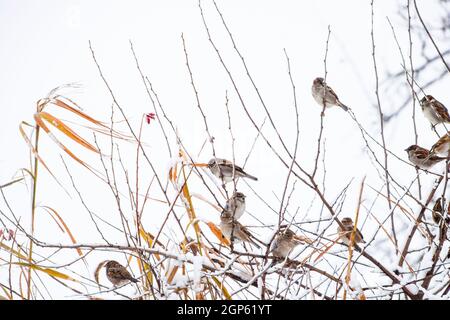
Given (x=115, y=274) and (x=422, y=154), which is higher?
(x=422, y=154)

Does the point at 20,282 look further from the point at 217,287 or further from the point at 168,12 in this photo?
the point at 168,12

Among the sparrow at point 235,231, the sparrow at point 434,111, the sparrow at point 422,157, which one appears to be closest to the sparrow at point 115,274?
the sparrow at point 235,231

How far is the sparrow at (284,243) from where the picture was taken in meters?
3.44

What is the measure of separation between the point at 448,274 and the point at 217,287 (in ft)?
3.99

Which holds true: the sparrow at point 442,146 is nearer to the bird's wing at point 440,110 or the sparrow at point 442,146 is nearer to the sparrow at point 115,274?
the bird's wing at point 440,110

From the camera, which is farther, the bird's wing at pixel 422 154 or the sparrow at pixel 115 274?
the bird's wing at pixel 422 154

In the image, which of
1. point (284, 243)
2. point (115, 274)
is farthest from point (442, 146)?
point (115, 274)

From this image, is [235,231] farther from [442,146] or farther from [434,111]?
[434,111]

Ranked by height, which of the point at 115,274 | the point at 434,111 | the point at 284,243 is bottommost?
the point at 284,243

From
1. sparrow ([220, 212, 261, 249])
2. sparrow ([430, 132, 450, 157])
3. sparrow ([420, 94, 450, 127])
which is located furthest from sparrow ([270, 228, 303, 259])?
sparrow ([420, 94, 450, 127])

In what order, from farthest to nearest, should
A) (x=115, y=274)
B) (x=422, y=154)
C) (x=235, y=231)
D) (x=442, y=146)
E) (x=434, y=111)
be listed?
(x=434, y=111) → (x=422, y=154) → (x=442, y=146) → (x=115, y=274) → (x=235, y=231)

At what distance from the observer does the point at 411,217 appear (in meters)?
3.52

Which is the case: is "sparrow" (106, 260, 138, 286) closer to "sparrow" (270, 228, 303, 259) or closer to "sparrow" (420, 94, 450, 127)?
"sparrow" (270, 228, 303, 259)

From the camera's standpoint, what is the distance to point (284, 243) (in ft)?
11.8
